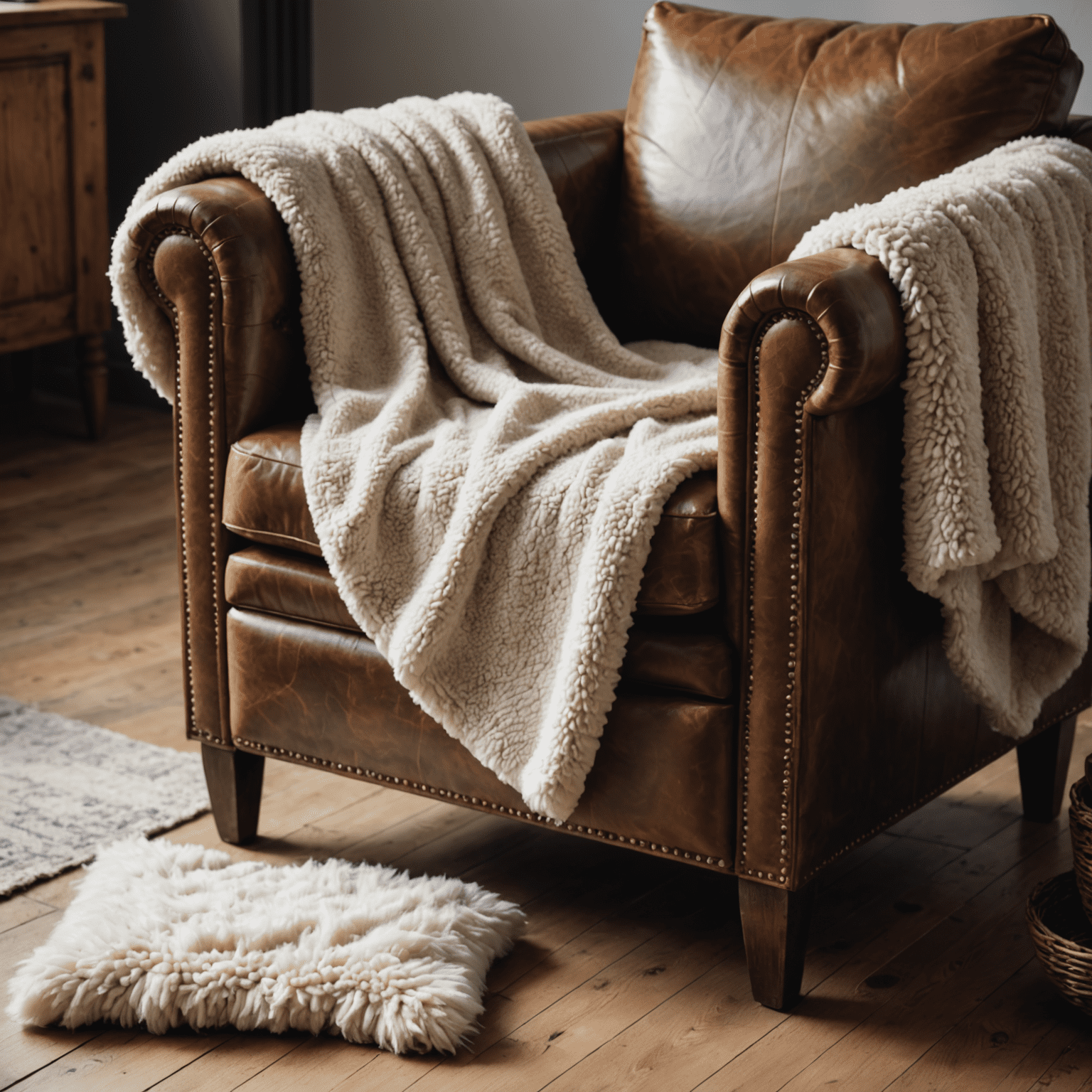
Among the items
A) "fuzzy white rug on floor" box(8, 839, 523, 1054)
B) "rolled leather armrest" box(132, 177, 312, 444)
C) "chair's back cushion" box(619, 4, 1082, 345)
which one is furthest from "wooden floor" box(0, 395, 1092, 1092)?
"chair's back cushion" box(619, 4, 1082, 345)

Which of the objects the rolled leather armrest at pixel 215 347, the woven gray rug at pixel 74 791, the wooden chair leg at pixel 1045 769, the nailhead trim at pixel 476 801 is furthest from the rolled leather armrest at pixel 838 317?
the woven gray rug at pixel 74 791

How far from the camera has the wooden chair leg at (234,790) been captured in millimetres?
1752

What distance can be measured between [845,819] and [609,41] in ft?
6.13

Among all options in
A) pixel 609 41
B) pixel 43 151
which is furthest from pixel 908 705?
pixel 43 151

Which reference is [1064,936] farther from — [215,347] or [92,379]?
[92,379]

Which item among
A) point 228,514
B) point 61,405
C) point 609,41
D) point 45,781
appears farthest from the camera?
point 61,405

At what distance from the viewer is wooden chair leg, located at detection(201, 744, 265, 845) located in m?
1.75

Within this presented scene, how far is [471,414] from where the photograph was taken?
5.52 ft

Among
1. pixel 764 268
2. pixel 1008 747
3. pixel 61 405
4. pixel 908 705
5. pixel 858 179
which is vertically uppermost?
pixel 858 179

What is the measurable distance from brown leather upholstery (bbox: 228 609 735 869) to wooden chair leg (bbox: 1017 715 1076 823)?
1.92 feet

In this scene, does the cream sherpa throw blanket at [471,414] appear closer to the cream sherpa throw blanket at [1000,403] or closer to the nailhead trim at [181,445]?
the nailhead trim at [181,445]

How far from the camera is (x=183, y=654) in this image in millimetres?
1731

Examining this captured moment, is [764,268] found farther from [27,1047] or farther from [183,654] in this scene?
[27,1047]

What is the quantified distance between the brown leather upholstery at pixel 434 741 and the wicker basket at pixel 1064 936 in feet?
1.00
